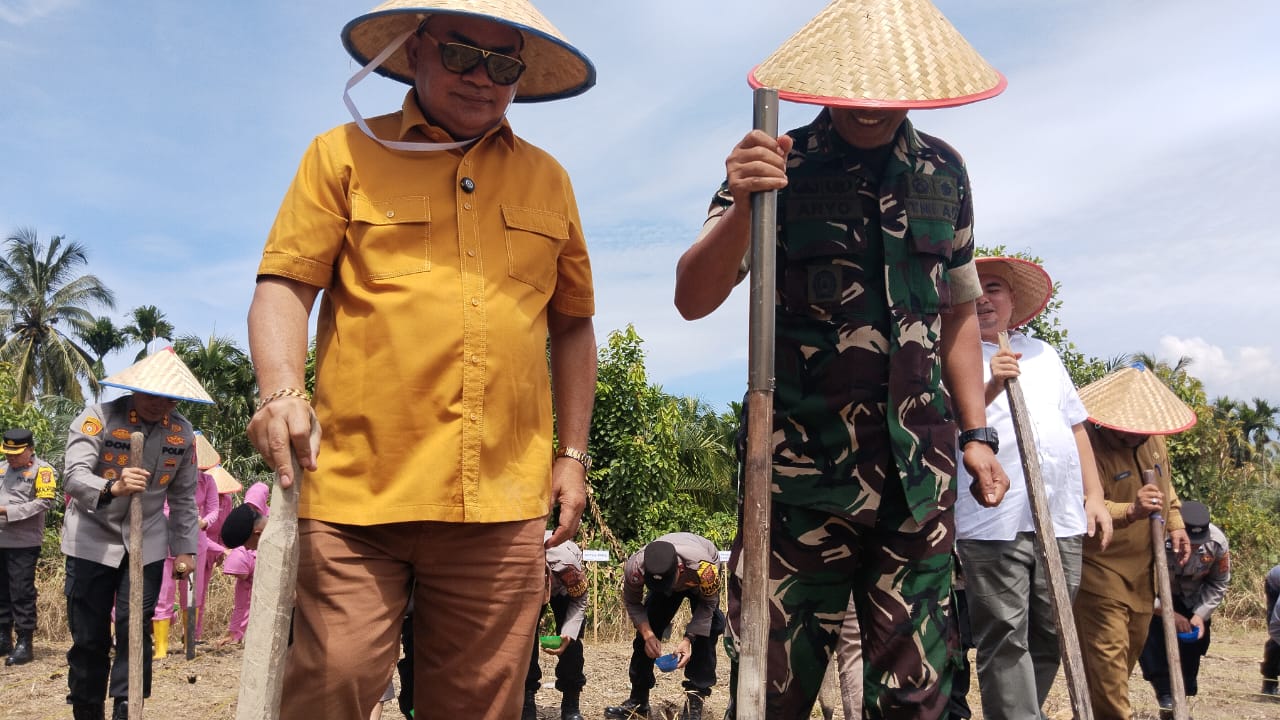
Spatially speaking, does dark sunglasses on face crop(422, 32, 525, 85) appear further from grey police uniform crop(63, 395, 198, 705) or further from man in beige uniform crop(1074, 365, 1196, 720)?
grey police uniform crop(63, 395, 198, 705)

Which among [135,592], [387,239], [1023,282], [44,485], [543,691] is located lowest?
[543,691]

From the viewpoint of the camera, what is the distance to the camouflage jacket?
8.05 ft

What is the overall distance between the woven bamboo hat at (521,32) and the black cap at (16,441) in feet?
26.0

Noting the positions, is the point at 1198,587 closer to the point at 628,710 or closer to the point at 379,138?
the point at 628,710

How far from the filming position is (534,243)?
250 cm

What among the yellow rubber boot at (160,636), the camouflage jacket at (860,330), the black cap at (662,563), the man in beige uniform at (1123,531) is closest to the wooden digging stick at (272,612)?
the camouflage jacket at (860,330)

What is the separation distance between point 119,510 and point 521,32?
15.1 ft

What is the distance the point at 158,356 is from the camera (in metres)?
6.23

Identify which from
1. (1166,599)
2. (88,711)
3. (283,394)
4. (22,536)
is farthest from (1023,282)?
(22,536)

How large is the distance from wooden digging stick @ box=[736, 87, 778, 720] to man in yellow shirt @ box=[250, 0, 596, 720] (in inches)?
21.8

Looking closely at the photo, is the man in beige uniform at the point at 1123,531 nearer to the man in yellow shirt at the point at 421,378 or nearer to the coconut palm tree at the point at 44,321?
the man in yellow shirt at the point at 421,378

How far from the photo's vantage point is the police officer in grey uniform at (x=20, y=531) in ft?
29.7

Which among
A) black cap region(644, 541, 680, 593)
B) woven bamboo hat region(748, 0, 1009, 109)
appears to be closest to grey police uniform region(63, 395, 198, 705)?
black cap region(644, 541, 680, 593)

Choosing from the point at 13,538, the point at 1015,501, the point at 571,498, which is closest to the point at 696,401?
the point at 13,538
